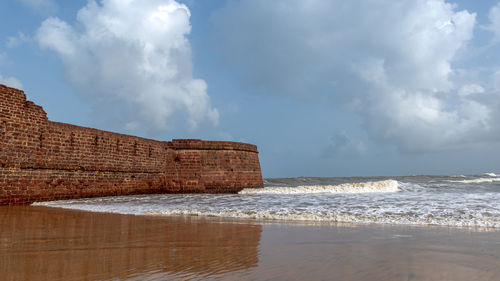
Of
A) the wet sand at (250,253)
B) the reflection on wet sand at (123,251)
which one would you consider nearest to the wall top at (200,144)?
the reflection on wet sand at (123,251)

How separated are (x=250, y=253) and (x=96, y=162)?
1232cm

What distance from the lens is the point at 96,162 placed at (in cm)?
1372

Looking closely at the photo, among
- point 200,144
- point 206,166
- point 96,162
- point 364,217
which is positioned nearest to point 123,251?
point 364,217

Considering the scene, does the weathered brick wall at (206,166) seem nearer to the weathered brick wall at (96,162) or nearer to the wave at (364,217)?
the weathered brick wall at (96,162)

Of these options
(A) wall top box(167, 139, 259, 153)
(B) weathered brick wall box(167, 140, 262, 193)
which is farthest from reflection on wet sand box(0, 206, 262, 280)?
(A) wall top box(167, 139, 259, 153)

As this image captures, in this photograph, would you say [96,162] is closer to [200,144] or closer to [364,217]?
[200,144]

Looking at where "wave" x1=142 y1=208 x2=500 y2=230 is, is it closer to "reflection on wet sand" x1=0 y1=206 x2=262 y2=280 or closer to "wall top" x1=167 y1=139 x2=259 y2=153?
"reflection on wet sand" x1=0 y1=206 x2=262 y2=280

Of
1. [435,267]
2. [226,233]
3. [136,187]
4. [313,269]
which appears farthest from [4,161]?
[435,267]

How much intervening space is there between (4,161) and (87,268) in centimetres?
985

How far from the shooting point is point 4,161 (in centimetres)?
1023

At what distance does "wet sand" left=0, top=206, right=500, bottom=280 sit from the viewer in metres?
2.41

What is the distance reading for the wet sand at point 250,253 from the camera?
2.41m

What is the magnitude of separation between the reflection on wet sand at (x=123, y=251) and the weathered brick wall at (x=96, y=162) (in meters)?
6.63

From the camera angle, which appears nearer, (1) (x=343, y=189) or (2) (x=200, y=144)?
(1) (x=343, y=189)
